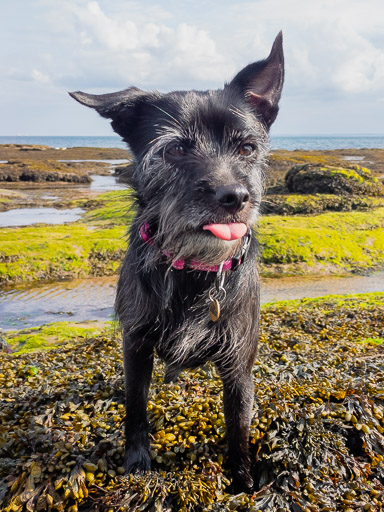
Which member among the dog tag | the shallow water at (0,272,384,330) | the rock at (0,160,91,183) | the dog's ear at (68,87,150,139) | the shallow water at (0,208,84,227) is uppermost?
the dog's ear at (68,87,150,139)

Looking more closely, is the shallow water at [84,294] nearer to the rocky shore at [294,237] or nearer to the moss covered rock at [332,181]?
the rocky shore at [294,237]

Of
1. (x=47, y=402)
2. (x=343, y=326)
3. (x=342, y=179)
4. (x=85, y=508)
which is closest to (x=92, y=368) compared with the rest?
(x=47, y=402)

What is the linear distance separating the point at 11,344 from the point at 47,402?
3375mm

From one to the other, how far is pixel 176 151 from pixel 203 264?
2.45 ft

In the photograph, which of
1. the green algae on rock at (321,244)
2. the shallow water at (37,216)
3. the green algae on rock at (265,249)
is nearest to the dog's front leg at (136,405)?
the green algae on rock at (265,249)

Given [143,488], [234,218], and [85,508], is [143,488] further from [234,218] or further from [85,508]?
[234,218]

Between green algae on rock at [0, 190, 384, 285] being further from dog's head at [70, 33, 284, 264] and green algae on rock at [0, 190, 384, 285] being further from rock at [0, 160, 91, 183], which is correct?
rock at [0, 160, 91, 183]

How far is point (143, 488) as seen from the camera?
2.97 meters

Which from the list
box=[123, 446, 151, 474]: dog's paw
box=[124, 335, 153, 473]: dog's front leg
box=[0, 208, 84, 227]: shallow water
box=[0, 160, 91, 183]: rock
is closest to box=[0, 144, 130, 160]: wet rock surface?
box=[0, 160, 91, 183]: rock

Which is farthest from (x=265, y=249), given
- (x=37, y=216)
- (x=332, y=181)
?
(x=37, y=216)

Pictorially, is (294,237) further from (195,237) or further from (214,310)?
(195,237)

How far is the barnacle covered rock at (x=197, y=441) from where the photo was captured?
2975 mm

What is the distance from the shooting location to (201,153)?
2.81 metres

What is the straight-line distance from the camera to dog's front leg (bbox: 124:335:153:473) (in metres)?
3.16
